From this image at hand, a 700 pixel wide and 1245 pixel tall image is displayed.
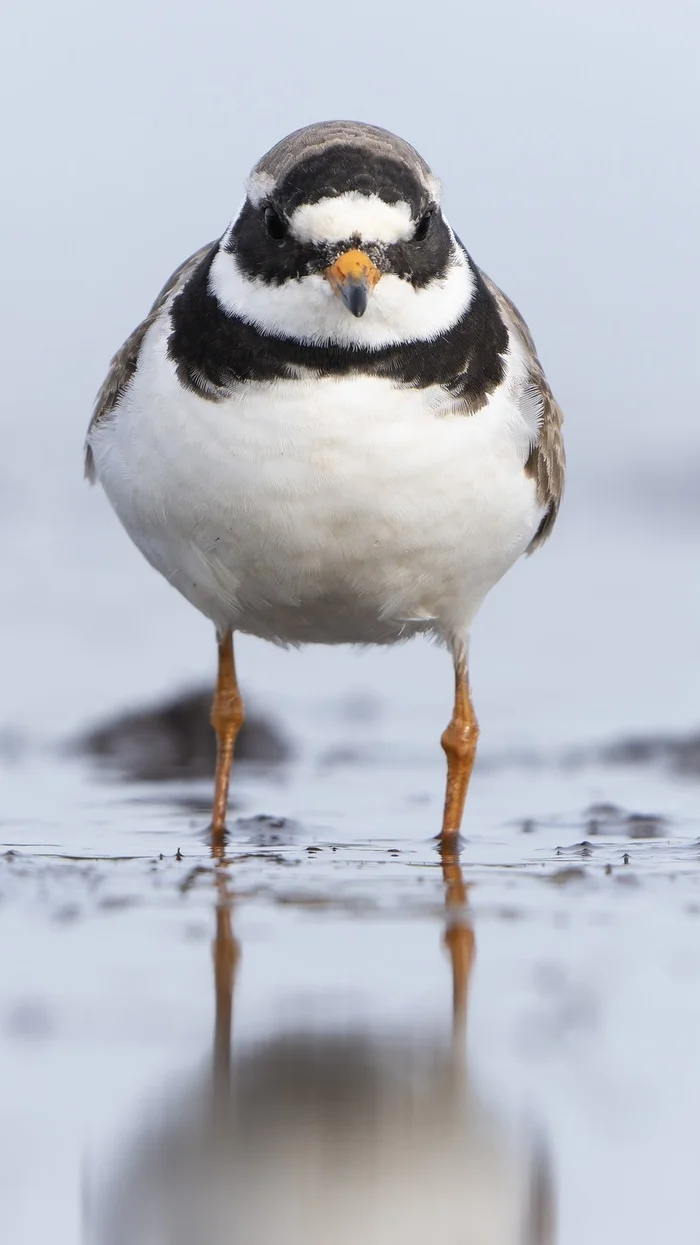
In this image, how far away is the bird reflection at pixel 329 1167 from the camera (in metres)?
2.81

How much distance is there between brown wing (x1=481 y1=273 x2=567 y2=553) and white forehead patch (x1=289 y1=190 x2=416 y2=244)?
87cm

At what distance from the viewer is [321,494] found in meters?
5.01

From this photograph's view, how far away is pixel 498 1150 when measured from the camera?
298 cm

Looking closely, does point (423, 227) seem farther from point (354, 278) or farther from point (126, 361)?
point (126, 361)

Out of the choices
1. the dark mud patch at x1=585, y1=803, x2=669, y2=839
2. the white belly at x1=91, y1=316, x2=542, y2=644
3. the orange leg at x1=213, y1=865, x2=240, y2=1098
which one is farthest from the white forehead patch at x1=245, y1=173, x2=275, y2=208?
the dark mud patch at x1=585, y1=803, x2=669, y2=839

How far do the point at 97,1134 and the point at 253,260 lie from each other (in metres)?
2.70

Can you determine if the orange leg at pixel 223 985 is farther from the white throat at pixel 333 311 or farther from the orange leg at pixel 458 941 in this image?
the white throat at pixel 333 311

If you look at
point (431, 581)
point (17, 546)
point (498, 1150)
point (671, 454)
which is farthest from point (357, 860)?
point (671, 454)

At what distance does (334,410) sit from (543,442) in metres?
0.88

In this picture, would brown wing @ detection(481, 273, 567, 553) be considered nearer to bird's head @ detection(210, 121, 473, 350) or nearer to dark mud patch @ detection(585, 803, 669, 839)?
bird's head @ detection(210, 121, 473, 350)

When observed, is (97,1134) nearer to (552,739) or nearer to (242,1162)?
(242,1162)

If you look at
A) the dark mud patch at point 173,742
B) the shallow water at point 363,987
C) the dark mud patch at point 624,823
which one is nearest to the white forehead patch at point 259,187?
the shallow water at point 363,987

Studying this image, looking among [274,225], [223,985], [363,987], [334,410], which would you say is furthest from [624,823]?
[223,985]

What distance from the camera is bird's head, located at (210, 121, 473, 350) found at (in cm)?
479
